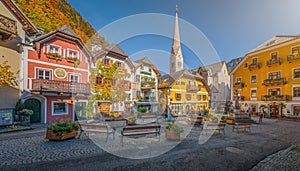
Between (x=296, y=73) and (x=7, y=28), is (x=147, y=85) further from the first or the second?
(x=296, y=73)

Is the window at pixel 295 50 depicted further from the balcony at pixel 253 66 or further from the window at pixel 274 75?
the balcony at pixel 253 66

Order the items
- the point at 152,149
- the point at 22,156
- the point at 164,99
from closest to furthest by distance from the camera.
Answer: the point at 22,156 → the point at 152,149 → the point at 164,99

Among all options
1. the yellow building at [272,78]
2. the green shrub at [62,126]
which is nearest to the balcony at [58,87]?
the green shrub at [62,126]

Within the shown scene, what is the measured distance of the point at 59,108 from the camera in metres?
15.9

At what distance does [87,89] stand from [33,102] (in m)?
4.98

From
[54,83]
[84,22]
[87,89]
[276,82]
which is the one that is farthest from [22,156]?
[84,22]

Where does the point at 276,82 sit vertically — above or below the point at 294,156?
above

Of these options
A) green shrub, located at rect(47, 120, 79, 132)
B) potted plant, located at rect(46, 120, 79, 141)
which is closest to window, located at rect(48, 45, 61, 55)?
green shrub, located at rect(47, 120, 79, 132)

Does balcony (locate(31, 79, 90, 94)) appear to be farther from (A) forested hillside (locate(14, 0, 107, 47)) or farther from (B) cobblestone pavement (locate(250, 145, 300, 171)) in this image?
(B) cobblestone pavement (locate(250, 145, 300, 171))

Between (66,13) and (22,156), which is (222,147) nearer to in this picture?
(22,156)

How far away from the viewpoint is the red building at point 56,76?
13.9m

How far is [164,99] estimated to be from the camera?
2748cm

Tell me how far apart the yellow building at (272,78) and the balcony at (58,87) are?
19612mm

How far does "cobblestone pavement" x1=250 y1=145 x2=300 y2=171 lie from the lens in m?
5.12
